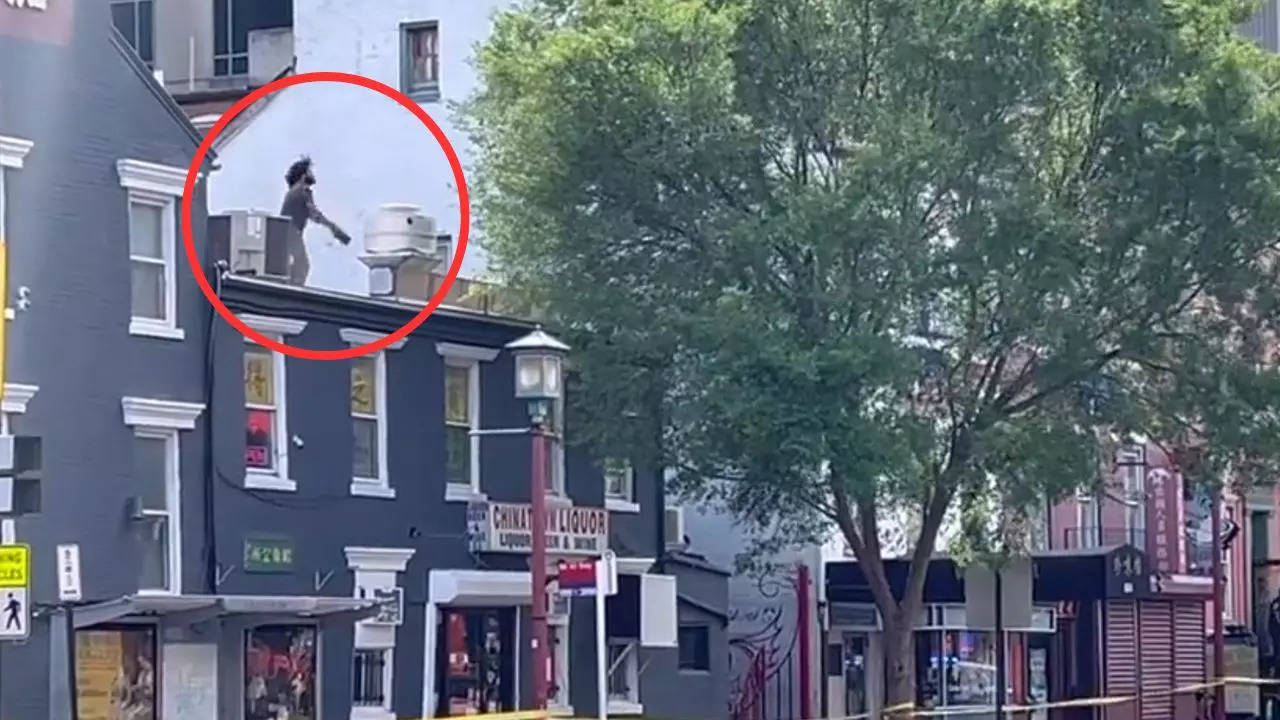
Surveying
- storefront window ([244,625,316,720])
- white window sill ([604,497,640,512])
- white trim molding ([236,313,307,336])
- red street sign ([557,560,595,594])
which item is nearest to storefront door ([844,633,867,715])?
white window sill ([604,497,640,512])

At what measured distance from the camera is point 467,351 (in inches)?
1369

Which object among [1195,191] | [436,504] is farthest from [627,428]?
[1195,191]

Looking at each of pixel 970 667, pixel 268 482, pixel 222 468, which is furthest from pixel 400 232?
pixel 970 667

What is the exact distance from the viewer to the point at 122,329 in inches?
1184

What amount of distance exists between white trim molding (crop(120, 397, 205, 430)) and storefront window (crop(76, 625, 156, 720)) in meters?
2.25

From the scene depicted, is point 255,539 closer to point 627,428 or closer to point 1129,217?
point 627,428

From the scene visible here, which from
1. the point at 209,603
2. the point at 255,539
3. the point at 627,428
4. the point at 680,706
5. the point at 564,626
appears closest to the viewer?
the point at 209,603

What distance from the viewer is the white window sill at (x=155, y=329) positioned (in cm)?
3028

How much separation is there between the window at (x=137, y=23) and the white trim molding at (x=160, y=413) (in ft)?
57.9

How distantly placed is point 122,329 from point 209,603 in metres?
3.23

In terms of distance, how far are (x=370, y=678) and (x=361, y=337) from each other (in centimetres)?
414

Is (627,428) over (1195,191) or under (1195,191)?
under

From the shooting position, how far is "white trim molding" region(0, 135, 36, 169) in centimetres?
2883

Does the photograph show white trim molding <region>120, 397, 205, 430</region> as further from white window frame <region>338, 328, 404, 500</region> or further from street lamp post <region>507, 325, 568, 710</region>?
street lamp post <region>507, 325, 568, 710</region>
